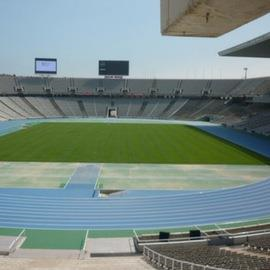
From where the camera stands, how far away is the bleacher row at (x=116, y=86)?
266ft

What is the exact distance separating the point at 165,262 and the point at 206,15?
26.1 feet

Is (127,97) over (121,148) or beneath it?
over

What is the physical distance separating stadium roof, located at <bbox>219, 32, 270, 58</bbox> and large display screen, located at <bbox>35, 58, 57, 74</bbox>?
1750 inches

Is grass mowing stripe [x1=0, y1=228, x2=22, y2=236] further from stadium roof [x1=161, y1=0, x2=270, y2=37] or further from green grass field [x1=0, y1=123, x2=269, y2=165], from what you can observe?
green grass field [x1=0, y1=123, x2=269, y2=165]

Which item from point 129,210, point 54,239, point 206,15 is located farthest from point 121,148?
point 206,15

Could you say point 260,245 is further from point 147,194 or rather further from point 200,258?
point 147,194

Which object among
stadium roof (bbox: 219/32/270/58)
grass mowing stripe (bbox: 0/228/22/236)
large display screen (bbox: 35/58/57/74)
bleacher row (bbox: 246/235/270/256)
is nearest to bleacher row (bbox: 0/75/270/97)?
large display screen (bbox: 35/58/57/74)

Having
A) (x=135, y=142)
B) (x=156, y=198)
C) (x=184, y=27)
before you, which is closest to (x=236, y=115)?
(x=135, y=142)

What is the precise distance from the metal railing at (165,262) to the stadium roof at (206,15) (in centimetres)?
529

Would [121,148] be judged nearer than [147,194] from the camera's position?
No

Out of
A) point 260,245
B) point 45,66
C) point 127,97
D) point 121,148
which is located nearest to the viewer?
point 260,245

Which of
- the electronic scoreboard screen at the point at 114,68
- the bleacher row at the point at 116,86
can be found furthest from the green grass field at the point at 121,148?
the electronic scoreboard screen at the point at 114,68

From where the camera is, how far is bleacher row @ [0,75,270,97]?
81062mm

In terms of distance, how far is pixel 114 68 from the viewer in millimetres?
82875
